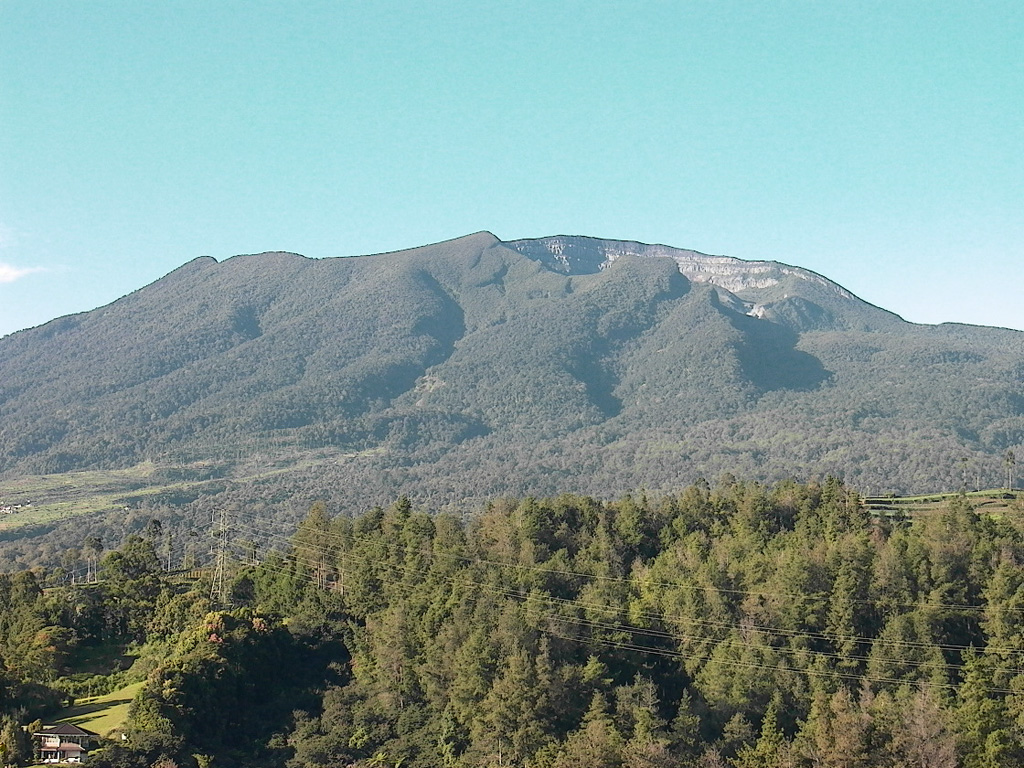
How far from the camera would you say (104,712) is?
48.4 metres

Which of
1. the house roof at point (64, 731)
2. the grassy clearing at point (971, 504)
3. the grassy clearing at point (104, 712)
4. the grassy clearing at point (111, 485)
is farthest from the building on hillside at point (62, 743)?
the grassy clearing at point (111, 485)

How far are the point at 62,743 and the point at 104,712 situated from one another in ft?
14.3

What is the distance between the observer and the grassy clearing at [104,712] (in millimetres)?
46219

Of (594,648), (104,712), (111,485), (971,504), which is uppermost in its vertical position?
(971,504)

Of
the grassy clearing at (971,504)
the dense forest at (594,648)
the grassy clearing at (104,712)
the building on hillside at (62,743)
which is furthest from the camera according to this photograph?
the grassy clearing at (971,504)

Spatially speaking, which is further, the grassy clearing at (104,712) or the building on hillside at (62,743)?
the grassy clearing at (104,712)

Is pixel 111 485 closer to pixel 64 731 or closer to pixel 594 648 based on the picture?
pixel 64 731

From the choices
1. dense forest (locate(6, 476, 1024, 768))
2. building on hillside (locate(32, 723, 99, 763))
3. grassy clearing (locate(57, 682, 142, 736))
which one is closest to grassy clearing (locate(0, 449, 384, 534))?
dense forest (locate(6, 476, 1024, 768))

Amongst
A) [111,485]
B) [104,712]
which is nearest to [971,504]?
[104,712]

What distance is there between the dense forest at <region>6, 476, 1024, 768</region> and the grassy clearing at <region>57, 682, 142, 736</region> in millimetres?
897

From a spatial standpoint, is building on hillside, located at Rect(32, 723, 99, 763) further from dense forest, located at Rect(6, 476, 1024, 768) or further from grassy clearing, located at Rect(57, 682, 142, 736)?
grassy clearing, located at Rect(57, 682, 142, 736)

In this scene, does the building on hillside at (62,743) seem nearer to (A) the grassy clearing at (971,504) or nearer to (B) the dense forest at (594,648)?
(B) the dense forest at (594,648)

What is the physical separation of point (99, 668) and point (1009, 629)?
1620 inches

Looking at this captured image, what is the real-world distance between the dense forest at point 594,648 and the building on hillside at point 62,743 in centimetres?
75
